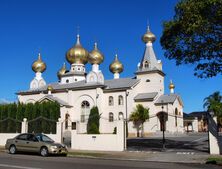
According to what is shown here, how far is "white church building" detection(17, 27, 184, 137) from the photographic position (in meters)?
45.2

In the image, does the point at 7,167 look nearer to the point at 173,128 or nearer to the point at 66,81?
the point at 173,128

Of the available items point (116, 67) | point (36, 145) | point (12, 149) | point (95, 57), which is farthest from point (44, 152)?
point (116, 67)

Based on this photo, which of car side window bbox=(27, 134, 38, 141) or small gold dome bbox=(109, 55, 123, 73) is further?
small gold dome bbox=(109, 55, 123, 73)

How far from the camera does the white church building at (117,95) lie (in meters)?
45.2

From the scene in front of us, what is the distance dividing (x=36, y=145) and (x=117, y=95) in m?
29.1

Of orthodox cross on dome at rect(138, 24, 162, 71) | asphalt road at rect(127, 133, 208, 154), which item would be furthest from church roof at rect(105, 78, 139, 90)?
asphalt road at rect(127, 133, 208, 154)

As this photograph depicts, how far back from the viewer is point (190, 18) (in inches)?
665

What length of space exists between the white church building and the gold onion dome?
0.18 m

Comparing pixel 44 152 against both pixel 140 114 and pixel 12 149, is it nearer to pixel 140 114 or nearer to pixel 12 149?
pixel 12 149

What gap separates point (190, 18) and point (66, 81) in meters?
41.1

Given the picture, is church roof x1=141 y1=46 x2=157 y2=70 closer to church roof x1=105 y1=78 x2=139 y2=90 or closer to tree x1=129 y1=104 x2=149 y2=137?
church roof x1=105 y1=78 x2=139 y2=90

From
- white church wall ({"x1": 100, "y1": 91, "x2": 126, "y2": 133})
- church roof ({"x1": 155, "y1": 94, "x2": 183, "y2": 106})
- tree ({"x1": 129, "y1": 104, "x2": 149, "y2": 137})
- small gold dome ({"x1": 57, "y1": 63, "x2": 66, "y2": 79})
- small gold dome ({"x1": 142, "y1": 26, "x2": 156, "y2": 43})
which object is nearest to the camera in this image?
tree ({"x1": 129, "y1": 104, "x2": 149, "y2": 137})

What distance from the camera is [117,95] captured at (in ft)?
154

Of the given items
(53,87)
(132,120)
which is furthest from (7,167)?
(53,87)
